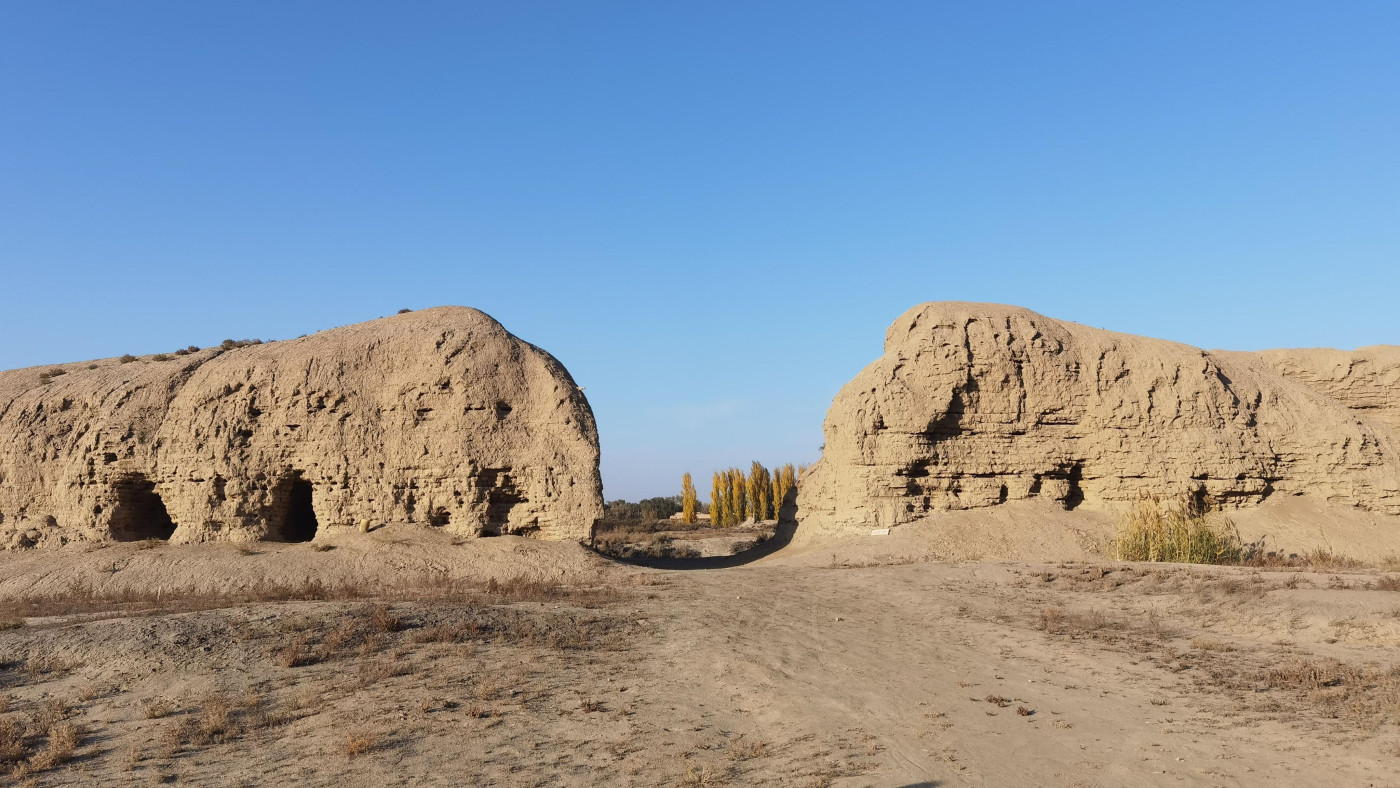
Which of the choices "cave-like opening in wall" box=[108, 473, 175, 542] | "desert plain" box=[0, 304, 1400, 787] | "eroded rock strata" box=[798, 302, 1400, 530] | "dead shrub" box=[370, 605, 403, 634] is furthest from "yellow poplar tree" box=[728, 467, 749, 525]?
"dead shrub" box=[370, 605, 403, 634]

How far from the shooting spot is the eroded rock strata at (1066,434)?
66.0 ft

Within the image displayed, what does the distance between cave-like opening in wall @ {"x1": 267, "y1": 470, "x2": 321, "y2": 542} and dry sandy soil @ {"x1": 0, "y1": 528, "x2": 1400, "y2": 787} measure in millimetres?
3190

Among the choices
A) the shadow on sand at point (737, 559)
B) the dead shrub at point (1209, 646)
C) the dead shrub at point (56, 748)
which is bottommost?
the dead shrub at point (1209, 646)

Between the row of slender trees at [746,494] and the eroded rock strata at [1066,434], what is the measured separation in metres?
27.3

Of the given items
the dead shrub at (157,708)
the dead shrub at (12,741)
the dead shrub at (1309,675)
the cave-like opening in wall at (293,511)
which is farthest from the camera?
the cave-like opening in wall at (293,511)

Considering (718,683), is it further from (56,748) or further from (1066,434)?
(1066,434)

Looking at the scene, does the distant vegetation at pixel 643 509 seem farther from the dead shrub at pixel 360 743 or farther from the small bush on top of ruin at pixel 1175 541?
the dead shrub at pixel 360 743

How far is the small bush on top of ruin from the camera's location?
17562mm

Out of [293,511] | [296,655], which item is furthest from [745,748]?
[293,511]

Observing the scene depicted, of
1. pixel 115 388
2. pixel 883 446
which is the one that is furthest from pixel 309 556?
pixel 883 446

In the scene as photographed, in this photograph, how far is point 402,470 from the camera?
60.3 feet

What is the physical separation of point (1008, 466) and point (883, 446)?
300 centimetres

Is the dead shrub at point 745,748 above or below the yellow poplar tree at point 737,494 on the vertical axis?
below

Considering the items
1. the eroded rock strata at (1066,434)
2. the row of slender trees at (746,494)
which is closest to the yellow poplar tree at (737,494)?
the row of slender trees at (746,494)
